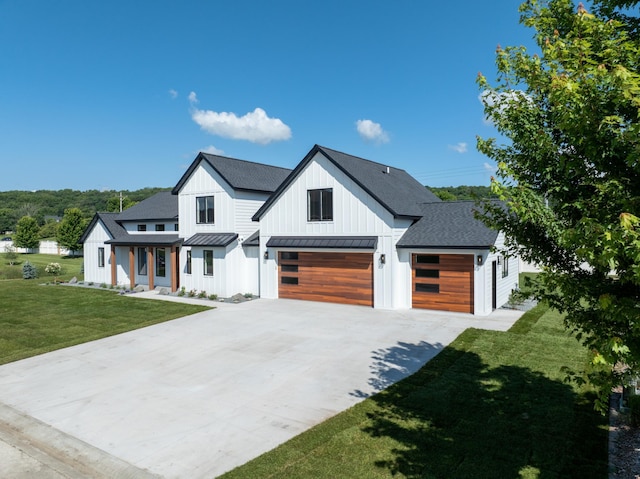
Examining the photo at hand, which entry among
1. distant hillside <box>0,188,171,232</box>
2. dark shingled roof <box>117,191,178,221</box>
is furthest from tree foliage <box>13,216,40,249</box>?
distant hillside <box>0,188,171,232</box>

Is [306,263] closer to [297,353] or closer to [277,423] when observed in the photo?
[297,353]

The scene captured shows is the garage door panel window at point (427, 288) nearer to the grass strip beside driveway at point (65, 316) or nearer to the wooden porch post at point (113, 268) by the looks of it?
the grass strip beside driveway at point (65, 316)

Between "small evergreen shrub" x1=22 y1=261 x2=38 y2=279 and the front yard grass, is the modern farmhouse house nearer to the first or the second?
the front yard grass

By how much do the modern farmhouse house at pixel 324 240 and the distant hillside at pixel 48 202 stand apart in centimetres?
8864

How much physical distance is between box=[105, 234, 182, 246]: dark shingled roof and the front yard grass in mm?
17932

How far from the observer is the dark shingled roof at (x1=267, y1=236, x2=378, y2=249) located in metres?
18.5

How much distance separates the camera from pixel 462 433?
7.22 m

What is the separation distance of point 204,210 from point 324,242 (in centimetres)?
826

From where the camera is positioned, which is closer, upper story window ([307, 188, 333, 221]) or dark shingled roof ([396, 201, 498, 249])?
dark shingled roof ([396, 201, 498, 249])

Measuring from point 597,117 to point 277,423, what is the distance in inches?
276

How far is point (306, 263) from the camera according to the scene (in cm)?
2064

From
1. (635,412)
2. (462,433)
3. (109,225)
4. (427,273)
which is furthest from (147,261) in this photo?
(635,412)

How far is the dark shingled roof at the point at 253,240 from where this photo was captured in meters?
22.5

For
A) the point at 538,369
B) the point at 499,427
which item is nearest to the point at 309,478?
the point at 499,427
